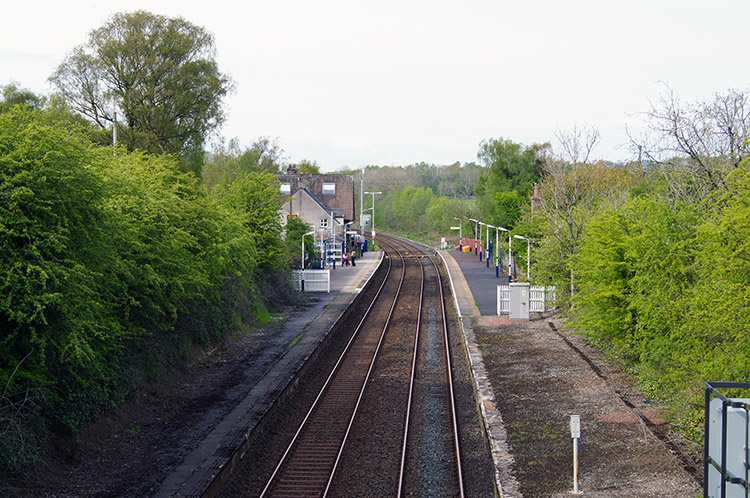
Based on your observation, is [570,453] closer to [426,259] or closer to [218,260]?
[218,260]

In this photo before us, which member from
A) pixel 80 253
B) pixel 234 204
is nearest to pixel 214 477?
pixel 80 253

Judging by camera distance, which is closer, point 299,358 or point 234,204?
point 299,358

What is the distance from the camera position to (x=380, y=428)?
13.8m

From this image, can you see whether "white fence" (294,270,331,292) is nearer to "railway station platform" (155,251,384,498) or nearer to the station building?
"railway station platform" (155,251,384,498)

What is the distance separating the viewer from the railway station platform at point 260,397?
10258mm

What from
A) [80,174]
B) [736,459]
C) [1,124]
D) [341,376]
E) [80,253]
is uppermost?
[1,124]

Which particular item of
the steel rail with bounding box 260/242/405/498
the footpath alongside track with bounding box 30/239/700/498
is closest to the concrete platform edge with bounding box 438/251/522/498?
the footpath alongside track with bounding box 30/239/700/498

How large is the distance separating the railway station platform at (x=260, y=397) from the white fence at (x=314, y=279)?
990mm

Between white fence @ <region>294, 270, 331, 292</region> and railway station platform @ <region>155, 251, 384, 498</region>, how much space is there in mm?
990

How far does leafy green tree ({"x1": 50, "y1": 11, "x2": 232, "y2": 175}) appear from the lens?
31.0 m

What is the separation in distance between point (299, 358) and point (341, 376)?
135 cm

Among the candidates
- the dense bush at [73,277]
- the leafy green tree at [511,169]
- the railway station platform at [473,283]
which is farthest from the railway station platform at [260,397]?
the leafy green tree at [511,169]

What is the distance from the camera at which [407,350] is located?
71.8 feet

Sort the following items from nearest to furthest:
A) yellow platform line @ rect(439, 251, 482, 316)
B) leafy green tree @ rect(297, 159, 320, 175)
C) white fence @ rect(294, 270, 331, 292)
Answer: yellow platform line @ rect(439, 251, 482, 316) → white fence @ rect(294, 270, 331, 292) → leafy green tree @ rect(297, 159, 320, 175)
